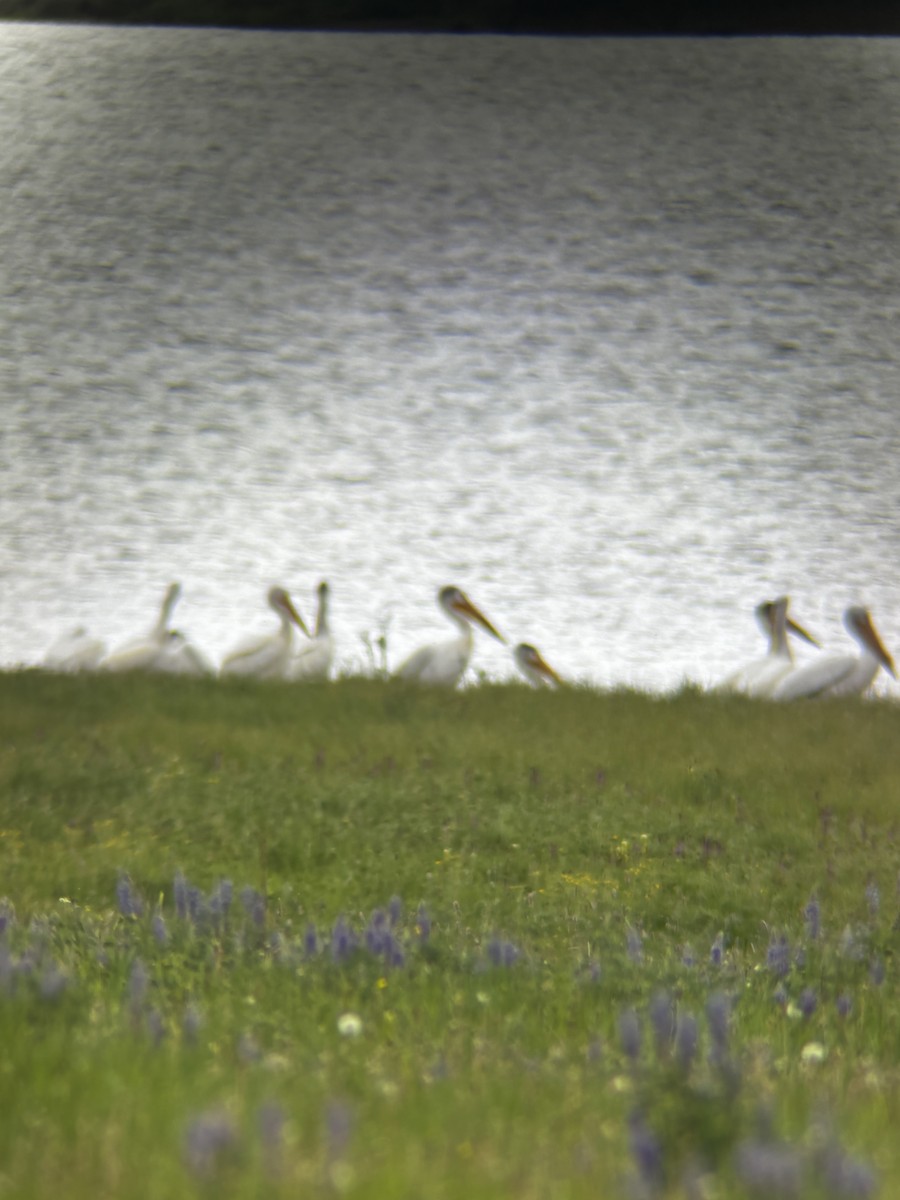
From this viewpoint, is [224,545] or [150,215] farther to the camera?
[150,215]

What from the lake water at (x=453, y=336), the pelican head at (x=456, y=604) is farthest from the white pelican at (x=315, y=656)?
the lake water at (x=453, y=336)

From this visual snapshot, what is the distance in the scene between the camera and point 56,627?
734 inches

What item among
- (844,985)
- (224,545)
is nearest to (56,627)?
(224,545)

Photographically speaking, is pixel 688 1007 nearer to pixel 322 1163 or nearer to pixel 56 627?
pixel 322 1163

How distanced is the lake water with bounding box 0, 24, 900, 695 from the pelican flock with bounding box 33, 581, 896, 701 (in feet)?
8.88

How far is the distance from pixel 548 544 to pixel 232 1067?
17444mm

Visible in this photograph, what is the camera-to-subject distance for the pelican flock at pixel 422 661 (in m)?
12.9

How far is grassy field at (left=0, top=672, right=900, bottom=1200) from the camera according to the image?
7.20 feet

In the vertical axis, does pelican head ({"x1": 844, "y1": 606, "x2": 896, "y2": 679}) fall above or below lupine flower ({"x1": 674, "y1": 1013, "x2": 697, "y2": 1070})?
above

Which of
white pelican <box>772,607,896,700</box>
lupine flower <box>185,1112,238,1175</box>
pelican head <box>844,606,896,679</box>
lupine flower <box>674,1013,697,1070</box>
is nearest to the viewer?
lupine flower <box>185,1112,238,1175</box>

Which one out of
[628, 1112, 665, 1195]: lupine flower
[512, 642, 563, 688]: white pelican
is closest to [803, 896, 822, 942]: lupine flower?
[628, 1112, 665, 1195]: lupine flower

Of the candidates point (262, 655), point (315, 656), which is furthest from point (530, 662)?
point (262, 655)

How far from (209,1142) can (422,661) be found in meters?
11.8

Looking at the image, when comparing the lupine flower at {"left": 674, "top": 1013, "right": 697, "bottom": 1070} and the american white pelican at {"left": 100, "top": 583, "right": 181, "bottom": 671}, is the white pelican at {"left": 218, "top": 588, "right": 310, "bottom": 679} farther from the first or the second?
the lupine flower at {"left": 674, "top": 1013, "right": 697, "bottom": 1070}
